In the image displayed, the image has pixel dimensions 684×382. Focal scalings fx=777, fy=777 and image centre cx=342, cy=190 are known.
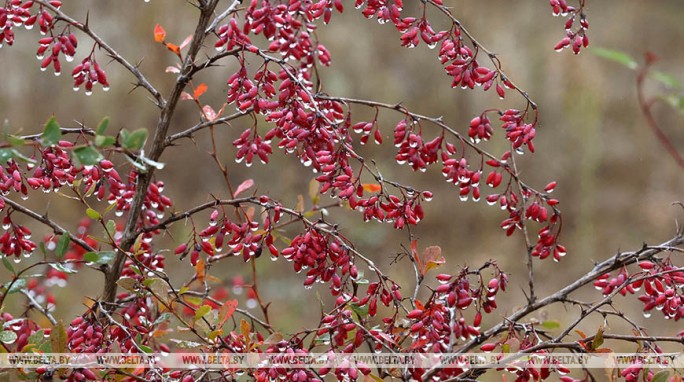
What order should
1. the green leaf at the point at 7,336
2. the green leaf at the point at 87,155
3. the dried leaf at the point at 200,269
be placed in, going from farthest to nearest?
the dried leaf at the point at 200,269 → the green leaf at the point at 7,336 → the green leaf at the point at 87,155

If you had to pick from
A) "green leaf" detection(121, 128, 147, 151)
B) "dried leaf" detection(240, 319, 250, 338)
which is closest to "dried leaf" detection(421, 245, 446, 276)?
"dried leaf" detection(240, 319, 250, 338)

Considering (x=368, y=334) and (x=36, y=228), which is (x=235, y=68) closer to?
(x=36, y=228)

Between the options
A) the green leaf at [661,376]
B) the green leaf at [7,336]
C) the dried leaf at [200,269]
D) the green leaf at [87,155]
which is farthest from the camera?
the dried leaf at [200,269]

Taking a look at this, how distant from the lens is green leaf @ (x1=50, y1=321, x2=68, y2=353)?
4.22ft

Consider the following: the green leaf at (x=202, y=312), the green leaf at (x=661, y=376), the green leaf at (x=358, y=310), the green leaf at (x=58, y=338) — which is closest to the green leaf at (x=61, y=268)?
the green leaf at (x=58, y=338)

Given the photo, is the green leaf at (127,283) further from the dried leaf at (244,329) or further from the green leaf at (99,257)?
the dried leaf at (244,329)

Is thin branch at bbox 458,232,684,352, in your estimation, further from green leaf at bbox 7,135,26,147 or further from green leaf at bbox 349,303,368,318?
green leaf at bbox 7,135,26,147

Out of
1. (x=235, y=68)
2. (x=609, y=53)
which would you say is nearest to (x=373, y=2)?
(x=609, y=53)

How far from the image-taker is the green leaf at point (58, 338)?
1.29 metres

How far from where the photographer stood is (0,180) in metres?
1.42

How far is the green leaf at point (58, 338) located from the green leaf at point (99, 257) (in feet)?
0.48

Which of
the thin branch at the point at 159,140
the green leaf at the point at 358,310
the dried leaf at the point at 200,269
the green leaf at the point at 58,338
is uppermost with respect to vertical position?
the thin branch at the point at 159,140

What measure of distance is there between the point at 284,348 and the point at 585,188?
3982 millimetres

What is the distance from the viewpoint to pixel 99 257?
56.3 inches
